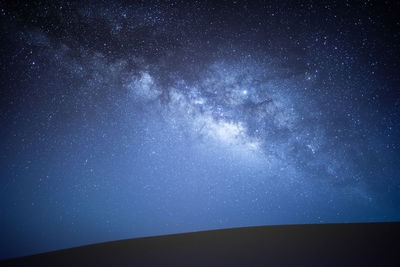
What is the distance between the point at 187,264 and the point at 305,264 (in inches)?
129

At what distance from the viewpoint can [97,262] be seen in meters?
6.59

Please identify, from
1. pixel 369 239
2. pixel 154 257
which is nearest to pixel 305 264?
pixel 369 239

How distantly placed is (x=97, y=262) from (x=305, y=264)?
6492 mm

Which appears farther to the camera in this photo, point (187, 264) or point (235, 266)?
point (187, 264)

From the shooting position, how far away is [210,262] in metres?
5.80

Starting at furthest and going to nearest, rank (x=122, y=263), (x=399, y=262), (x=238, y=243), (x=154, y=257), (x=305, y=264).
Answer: (x=238, y=243) < (x=154, y=257) < (x=122, y=263) < (x=305, y=264) < (x=399, y=262)

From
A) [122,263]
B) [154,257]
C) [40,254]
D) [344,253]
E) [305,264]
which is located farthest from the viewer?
[40,254]

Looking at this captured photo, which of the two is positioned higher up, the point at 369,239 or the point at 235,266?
the point at 369,239

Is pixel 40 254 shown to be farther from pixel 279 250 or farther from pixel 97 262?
pixel 279 250

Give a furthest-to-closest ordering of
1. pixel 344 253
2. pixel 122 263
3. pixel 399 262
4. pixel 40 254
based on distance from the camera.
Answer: pixel 40 254 < pixel 122 263 < pixel 344 253 < pixel 399 262

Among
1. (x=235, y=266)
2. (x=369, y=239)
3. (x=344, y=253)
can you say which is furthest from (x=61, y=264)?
(x=369, y=239)

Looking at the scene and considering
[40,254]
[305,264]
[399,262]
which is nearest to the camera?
[399,262]

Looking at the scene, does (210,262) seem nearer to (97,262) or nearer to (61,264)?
(97,262)

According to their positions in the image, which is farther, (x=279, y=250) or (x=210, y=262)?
(x=279, y=250)
